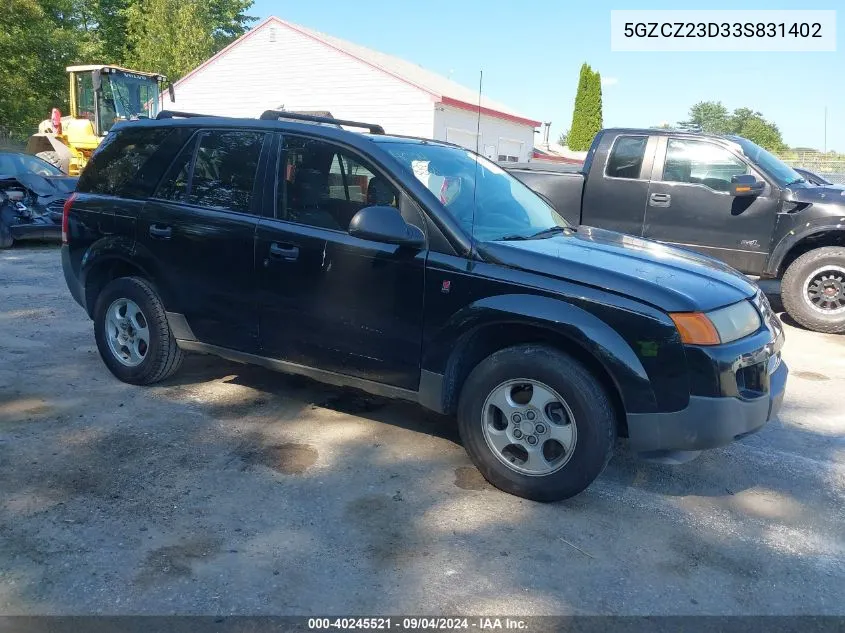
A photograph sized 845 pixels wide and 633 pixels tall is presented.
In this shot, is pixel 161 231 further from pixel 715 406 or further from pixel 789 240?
pixel 789 240

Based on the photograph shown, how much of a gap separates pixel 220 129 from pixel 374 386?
1991 mm

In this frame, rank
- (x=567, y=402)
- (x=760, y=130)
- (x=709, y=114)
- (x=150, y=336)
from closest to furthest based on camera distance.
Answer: (x=567, y=402) < (x=150, y=336) < (x=760, y=130) < (x=709, y=114)

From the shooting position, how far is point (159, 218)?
473 cm

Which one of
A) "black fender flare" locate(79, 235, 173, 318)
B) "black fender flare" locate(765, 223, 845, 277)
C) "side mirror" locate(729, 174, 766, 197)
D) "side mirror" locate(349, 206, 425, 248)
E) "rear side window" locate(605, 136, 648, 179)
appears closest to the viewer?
"side mirror" locate(349, 206, 425, 248)

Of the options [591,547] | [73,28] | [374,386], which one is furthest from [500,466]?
[73,28]

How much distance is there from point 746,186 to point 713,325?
4.66 m

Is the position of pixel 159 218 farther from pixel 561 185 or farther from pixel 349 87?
pixel 349 87

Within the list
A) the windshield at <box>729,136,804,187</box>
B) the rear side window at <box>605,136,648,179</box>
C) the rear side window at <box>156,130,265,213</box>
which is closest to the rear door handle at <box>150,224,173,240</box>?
the rear side window at <box>156,130,265,213</box>

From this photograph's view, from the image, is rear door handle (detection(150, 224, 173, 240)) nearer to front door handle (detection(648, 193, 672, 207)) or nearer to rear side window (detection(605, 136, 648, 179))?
rear side window (detection(605, 136, 648, 179))

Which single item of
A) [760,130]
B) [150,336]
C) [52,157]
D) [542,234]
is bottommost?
[150,336]

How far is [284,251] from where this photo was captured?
4.21 meters

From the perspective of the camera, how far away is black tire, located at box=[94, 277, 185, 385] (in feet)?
15.9

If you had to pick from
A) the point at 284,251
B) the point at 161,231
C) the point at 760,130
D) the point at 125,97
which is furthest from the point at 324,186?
the point at 760,130

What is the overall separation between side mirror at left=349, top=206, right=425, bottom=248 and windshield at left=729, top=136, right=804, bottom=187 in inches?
213
